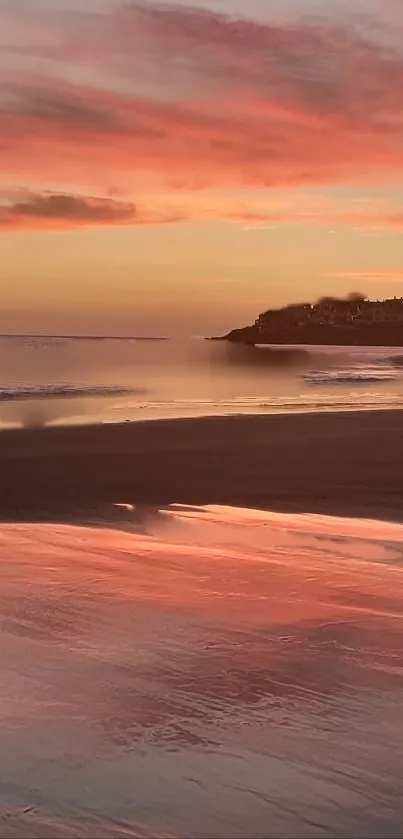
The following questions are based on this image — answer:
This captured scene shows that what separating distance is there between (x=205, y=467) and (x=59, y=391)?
56.0 ft

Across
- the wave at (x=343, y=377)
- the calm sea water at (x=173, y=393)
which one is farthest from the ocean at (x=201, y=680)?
the wave at (x=343, y=377)

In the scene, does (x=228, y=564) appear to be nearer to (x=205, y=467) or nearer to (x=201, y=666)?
(x=201, y=666)

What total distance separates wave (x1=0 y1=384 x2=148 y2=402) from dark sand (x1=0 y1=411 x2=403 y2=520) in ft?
30.9

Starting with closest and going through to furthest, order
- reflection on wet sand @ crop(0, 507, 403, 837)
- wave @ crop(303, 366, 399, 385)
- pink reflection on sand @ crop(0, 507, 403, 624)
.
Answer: reflection on wet sand @ crop(0, 507, 403, 837) → pink reflection on sand @ crop(0, 507, 403, 624) → wave @ crop(303, 366, 399, 385)

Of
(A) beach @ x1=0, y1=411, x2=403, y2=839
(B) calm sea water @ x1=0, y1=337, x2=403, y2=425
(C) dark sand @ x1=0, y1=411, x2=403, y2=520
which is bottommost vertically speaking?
(A) beach @ x1=0, y1=411, x2=403, y2=839

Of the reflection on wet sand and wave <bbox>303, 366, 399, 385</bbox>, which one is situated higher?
wave <bbox>303, 366, 399, 385</bbox>

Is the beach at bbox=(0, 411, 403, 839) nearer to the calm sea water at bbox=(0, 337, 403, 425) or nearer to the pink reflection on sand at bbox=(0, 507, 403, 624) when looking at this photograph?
the pink reflection on sand at bbox=(0, 507, 403, 624)

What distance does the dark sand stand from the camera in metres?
11.9

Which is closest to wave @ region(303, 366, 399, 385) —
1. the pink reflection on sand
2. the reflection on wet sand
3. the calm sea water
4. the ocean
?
the calm sea water

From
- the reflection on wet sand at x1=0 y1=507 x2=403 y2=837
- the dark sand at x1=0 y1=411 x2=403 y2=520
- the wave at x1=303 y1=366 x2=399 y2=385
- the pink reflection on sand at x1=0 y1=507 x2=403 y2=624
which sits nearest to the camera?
the reflection on wet sand at x1=0 y1=507 x2=403 y2=837

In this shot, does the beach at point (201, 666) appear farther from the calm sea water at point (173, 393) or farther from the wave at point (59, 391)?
the wave at point (59, 391)

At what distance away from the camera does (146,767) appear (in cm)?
→ 403

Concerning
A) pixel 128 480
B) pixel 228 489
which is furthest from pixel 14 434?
pixel 228 489

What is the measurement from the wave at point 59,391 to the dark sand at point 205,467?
30.9 feet
